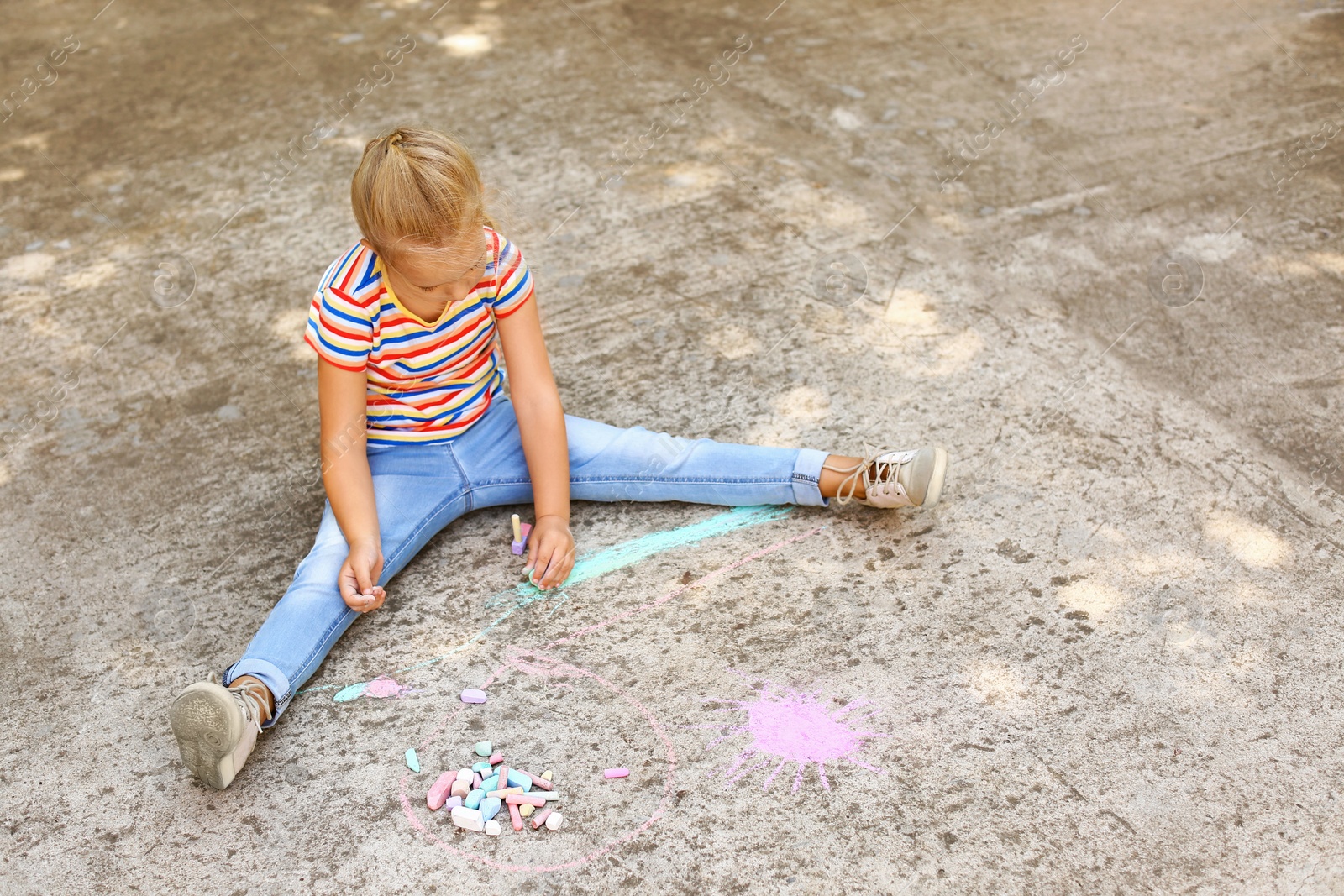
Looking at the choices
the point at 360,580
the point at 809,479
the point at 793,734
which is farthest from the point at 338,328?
the point at 793,734

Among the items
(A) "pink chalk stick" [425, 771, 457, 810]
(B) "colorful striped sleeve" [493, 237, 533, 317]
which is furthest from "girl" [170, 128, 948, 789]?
(A) "pink chalk stick" [425, 771, 457, 810]

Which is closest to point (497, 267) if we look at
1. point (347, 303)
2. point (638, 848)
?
point (347, 303)

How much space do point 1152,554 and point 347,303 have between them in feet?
5.40

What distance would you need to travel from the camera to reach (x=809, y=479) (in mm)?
2303

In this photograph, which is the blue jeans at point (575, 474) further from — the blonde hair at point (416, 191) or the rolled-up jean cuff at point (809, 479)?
the blonde hair at point (416, 191)

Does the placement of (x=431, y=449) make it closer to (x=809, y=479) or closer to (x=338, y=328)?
(x=338, y=328)

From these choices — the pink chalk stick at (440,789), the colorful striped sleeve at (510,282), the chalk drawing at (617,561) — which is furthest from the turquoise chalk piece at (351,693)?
the colorful striped sleeve at (510,282)

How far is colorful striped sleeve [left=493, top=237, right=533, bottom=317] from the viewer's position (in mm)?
2186

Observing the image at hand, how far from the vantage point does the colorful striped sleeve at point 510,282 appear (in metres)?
2.19

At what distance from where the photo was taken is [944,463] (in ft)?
7.30

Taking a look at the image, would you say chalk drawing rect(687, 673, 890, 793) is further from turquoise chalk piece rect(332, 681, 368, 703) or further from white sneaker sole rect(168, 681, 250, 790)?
white sneaker sole rect(168, 681, 250, 790)

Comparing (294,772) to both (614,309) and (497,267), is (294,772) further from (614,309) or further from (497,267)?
(614,309)

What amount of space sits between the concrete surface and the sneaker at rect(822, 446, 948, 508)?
7cm

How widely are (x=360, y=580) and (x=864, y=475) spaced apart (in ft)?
3.36
